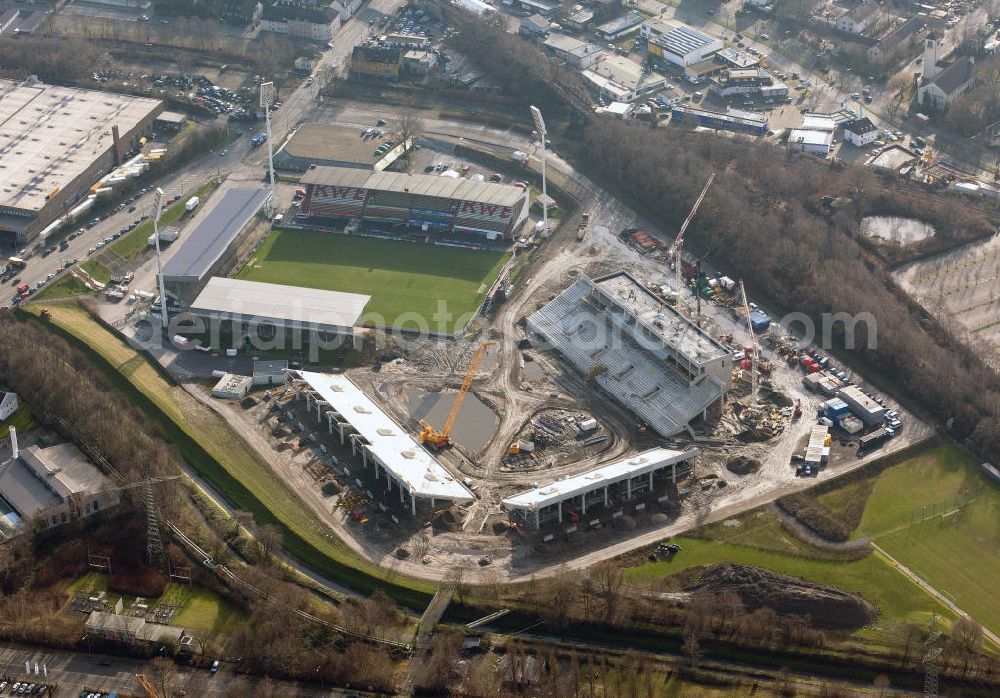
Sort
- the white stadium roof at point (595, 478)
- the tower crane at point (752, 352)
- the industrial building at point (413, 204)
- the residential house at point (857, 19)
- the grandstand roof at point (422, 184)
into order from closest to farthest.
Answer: the white stadium roof at point (595, 478)
the tower crane at point (752, 352)
the industrial building at point (413, 204)
the grandstand roof at point (422, 184)
the residential house at point (857, 19)

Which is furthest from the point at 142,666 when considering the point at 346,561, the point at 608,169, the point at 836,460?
the point at 608,169

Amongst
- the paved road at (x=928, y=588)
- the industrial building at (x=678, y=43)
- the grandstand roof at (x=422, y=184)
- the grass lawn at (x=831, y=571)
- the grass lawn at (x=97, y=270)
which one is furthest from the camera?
the industrial building at (x=678, y=43)

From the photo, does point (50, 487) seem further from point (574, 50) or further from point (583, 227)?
point (574, 50)

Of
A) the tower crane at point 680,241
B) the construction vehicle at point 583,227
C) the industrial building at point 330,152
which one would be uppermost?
the tower crane at point 680,241

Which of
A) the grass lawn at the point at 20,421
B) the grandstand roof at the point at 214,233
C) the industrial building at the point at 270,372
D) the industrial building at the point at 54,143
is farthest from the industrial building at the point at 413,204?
the grass lawn at the point at 20,421

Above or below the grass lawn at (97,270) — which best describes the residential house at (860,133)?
above

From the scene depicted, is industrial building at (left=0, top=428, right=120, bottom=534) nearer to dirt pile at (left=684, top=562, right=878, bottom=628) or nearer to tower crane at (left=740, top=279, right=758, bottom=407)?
dirt pile at (left=684, top=562, right=878, bottom=628)

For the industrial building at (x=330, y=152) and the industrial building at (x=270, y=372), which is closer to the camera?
the industrial building at (x=270, y=372)

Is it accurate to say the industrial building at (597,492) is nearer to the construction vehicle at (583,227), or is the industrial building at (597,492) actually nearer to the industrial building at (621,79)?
the construction vehicle at (583,227)
